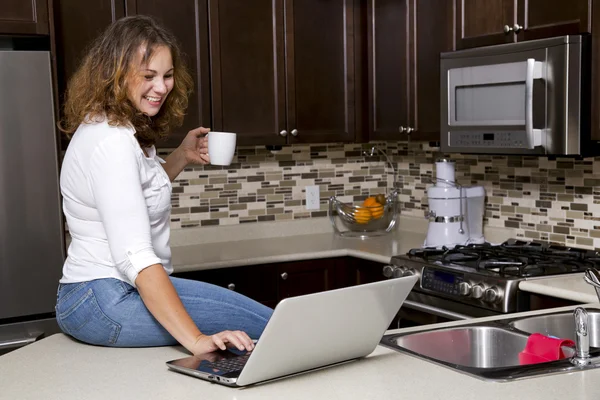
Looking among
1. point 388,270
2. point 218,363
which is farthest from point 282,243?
point 218,363

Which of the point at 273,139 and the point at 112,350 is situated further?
the point at 273,139

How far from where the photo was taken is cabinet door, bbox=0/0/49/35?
3.14 meters

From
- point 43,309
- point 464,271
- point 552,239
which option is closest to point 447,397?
point 464,271

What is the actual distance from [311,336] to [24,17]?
2156 mm

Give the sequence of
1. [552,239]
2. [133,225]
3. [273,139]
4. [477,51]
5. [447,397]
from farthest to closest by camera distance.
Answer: [273,139]
[552,239]
[477,51]
[133,225]
[447,397]

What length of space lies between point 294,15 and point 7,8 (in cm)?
133

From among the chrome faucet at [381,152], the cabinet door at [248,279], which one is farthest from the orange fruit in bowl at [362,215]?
the cabinet door at [248,279]

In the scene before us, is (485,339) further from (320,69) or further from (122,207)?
(320,69)

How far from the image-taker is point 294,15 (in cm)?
392

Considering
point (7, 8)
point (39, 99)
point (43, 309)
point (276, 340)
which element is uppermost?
point (7, 8)

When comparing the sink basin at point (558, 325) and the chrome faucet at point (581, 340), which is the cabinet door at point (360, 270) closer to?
the sink basin at point (558, 325)

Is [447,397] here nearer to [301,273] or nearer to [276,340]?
[276,340]

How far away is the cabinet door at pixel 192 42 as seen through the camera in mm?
3629

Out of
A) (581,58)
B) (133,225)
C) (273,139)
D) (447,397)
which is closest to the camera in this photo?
(447,397)
